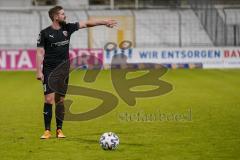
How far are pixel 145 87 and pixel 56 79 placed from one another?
40.4ft

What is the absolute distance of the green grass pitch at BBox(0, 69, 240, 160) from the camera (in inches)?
450

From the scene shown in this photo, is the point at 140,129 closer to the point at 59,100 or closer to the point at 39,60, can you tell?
the point at 59,100

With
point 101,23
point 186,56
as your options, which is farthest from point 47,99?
point 186,56

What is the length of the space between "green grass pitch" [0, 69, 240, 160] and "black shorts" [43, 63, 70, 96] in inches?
40.2

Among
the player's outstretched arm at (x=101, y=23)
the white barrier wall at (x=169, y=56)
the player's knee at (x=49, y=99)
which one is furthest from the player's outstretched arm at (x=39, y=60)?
the white barrier wall at (x=169, y=56)

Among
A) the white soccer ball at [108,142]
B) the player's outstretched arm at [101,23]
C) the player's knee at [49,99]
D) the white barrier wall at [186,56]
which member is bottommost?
the white barrier wall at [186,56]

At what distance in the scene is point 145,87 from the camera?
2533cm

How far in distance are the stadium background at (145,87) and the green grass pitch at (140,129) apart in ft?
0.06

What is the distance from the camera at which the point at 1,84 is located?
28562 millimetres

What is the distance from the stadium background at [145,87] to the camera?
12234 millimetres

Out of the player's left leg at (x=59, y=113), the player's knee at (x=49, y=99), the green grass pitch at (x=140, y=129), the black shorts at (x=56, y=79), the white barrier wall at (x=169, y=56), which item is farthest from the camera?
the white barrier wall at (x=169, y=56)

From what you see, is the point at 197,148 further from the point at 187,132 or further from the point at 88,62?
the point at 88,62

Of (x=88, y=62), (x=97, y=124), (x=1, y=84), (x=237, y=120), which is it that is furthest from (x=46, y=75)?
(x=88, y=62)

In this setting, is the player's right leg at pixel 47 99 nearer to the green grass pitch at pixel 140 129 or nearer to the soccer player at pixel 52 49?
the soccer player at pixel 52 49
